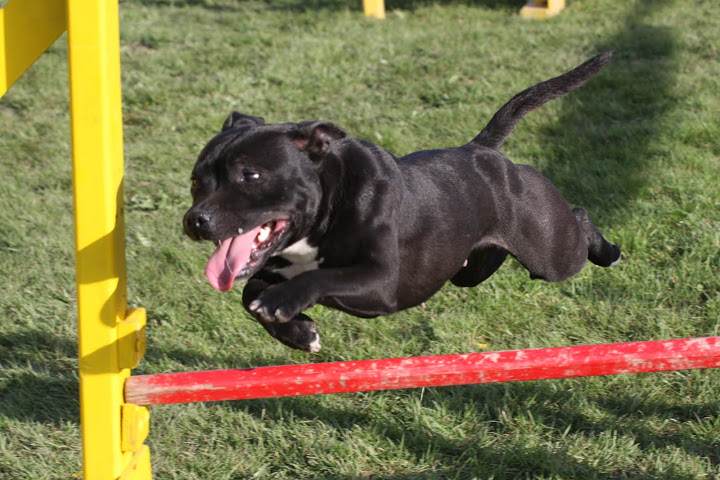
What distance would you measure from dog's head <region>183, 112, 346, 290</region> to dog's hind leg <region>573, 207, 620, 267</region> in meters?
1.73

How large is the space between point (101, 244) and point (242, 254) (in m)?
0.45

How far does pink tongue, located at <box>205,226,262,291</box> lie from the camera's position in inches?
116

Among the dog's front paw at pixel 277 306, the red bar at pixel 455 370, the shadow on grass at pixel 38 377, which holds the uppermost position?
the dog's front paw at pixel 277 306

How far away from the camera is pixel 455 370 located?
289 centimetres

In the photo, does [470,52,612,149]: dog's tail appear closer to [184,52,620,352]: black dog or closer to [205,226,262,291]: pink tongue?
[184,52,620,352]: black dog

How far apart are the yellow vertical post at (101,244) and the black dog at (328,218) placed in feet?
0.91

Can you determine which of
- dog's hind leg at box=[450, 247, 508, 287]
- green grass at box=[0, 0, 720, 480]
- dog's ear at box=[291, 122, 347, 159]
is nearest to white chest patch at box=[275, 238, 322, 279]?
dog's ear at box=[291, 122, 347, 159]

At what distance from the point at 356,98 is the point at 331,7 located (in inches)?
95.2

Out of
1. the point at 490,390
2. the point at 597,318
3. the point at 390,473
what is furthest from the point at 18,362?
the point at 597,318

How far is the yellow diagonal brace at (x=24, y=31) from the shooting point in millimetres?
2811

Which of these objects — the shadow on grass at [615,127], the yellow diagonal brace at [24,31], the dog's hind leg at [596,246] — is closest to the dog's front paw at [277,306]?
the yellow diagonal brace at [24,31]

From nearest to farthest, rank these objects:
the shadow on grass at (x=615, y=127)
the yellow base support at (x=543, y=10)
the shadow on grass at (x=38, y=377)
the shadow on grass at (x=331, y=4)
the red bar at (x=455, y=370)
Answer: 1. the red bar at (x=455, y=370)
2. the shadow on grass at (x=38, y=377)
3. the shadow on grass at (x=615, y=127)
4. the yellow base support at (x=543, y=10)
5. the shadow on grass at (x=331, y=4)

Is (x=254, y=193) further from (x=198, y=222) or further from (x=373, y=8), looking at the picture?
(x=373, y=8)

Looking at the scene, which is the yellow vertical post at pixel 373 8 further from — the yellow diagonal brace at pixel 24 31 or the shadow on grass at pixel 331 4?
the yellow diagonal brace at pixel 24 31
